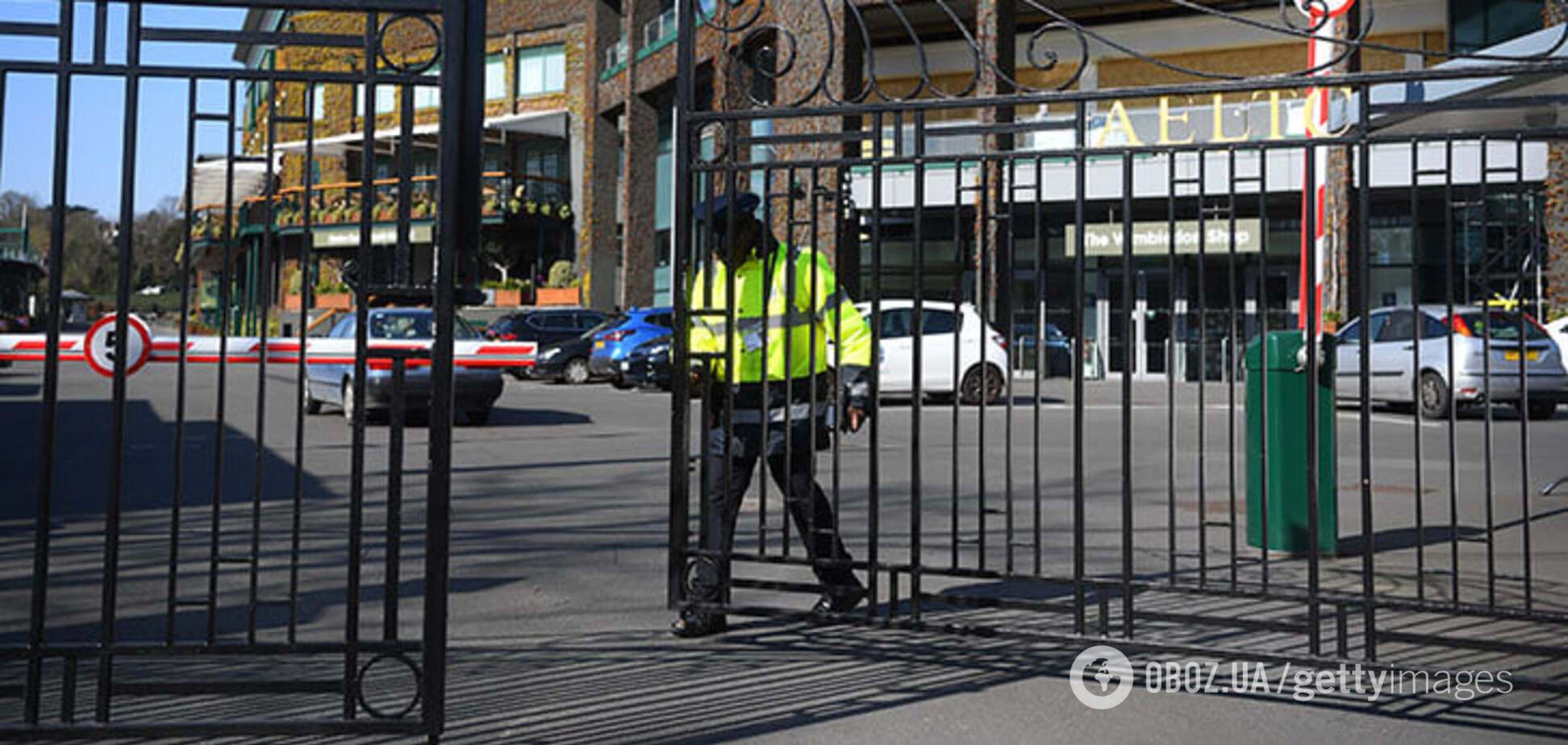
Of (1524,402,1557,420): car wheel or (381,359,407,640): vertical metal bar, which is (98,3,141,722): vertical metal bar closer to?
(381,359,407,640): vertical metal bar

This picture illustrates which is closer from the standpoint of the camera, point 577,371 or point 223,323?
point 223,323

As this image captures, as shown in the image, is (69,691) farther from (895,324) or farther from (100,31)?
(895,324)

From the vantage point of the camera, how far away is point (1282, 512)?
7.46m

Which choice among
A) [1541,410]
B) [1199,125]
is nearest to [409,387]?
[1541,410]

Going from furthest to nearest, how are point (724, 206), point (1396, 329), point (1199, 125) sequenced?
1. point (1199, 125)
2. point (1396, 329)
3. point (724, 206)

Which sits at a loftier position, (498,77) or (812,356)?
(498,77)

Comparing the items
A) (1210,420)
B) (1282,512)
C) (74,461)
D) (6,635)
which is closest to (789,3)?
(1210,420)

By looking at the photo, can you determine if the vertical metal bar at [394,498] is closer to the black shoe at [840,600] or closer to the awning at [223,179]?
the awning at [223,179]

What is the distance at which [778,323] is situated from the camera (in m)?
5.83

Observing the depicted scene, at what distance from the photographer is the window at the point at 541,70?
43656mm

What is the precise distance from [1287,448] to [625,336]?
18.3m

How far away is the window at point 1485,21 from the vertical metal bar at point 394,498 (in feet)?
94.1

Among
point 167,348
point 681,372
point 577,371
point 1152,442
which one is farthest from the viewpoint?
point 577,371

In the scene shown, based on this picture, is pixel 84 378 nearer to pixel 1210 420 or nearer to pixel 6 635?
pixel 1210 420
